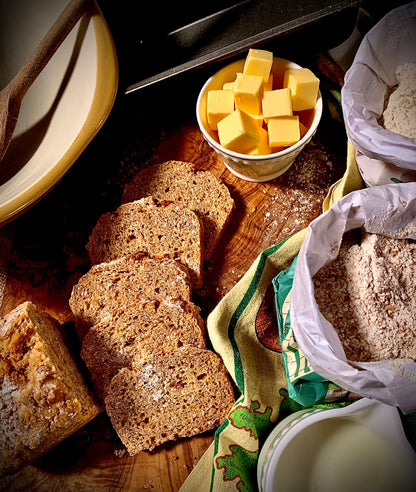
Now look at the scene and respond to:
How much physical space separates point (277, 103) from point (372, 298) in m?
0.69

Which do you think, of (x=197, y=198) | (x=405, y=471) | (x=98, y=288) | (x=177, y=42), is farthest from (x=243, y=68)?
(x=405, y=471)

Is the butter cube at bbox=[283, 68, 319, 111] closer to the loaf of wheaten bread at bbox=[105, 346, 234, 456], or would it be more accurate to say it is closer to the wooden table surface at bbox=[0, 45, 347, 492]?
the wooden table surface at bbox=[0, 45, 347, 492]

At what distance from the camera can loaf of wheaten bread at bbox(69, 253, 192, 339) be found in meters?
1.49

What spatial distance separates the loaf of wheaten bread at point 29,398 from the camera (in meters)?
1.25

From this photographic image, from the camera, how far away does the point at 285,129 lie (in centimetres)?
144

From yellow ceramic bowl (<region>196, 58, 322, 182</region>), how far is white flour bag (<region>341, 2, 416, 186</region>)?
0.13 metres

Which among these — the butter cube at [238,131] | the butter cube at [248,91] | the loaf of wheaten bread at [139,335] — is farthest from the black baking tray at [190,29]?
the loaf of wheaten bread at [139,335]

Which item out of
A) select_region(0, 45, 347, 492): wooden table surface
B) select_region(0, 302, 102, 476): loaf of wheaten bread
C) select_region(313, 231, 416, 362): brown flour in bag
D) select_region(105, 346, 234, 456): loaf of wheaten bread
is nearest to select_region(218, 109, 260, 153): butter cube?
select_region(0, 45, 347, 492): wooden table surface

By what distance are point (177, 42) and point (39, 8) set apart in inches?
19.7

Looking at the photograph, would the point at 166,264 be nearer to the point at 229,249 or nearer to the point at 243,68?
the point at 229,249

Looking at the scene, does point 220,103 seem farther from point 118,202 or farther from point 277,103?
point 118,202

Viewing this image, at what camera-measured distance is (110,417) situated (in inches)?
55.2

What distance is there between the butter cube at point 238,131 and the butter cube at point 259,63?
16 centimetres

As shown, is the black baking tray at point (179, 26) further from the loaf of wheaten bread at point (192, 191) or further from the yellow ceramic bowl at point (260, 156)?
the loaf of wheaten bread at point (192, 191)
